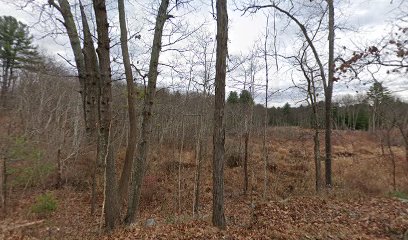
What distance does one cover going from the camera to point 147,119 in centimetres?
824

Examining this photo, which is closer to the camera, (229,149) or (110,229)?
(110,229)

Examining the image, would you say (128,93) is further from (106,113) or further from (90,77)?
(106,113)

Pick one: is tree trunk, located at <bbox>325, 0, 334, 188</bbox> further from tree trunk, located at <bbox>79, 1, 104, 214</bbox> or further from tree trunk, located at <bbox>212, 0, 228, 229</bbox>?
tree trunk, located at <bbox>79, 1, 104, 214</bbox>

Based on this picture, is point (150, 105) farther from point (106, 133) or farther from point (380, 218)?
point (380, 218)

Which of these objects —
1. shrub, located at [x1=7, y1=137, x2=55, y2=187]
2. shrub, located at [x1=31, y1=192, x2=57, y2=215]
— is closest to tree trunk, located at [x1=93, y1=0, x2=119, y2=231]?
shrub, located at [x1=31, y1=192, x2=57, y2=215]

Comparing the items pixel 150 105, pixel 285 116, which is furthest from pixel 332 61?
pixel 285 116

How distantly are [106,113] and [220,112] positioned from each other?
270cm

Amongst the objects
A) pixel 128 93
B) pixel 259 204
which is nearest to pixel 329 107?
pixel 259 204

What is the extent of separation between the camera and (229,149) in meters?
21.9

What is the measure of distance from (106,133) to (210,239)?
3.41m

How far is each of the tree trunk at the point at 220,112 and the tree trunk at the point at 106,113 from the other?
256 cm

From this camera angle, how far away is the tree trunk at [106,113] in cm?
694

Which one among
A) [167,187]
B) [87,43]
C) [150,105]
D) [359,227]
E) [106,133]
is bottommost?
[167,187]

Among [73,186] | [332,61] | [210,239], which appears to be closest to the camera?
[210,239]
